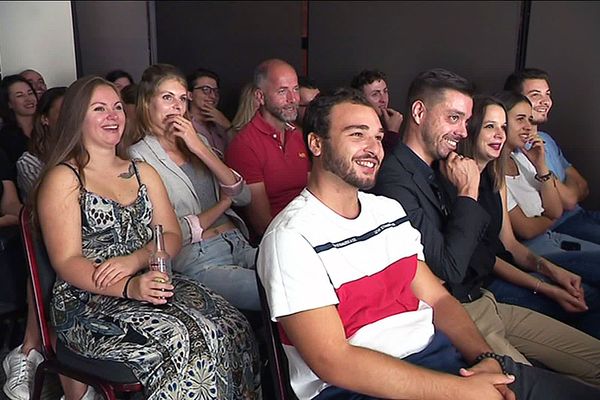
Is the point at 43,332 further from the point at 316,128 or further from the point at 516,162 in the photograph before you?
the point at 516,162

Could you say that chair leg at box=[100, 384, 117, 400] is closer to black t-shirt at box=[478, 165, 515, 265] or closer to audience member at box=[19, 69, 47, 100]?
black t-shirt at box=[478, 165, 515, 265]

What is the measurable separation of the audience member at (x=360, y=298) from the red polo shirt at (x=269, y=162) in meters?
1.17

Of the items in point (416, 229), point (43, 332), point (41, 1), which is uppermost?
point (41, 1)

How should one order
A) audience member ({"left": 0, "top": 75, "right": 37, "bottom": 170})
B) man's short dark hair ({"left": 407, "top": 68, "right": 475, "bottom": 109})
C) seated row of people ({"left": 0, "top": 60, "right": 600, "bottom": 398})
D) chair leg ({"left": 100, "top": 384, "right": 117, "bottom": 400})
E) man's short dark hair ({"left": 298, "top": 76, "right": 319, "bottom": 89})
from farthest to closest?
man's short dark hair ({"left": 298, "top": 76, "right": 319, "bottom": 89}) < audience member ({"left": 0, "top": 75, "right": 37, "bottom": 170}) < man's short dark hair ({"left": 407, "top": 68, "right": 475, "bottom": 109}) < chair leg ({"left": 100, "top": 384, "right": 117, "bottom": 400}) < seated row of people ({"left": 0, "top": 60, "right": 600, "bottom": 398})

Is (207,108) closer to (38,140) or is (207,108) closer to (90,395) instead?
(38,140)

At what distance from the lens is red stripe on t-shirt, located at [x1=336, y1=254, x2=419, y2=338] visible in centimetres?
152

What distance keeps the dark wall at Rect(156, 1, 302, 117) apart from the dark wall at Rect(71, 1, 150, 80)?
191 mm

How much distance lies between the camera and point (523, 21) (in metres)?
4.16

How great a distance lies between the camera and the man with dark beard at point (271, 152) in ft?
9.26

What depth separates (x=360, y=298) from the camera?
1.53 metres

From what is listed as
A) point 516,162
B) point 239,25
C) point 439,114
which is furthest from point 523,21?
point 439,114

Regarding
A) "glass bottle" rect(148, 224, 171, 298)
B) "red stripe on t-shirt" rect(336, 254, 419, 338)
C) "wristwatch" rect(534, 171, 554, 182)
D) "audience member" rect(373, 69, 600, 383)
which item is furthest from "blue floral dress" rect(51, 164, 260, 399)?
"wristwatch" rect(534, 171, 554, 182)

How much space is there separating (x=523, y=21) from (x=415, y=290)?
9.90 ft

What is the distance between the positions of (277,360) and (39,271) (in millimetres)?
893
